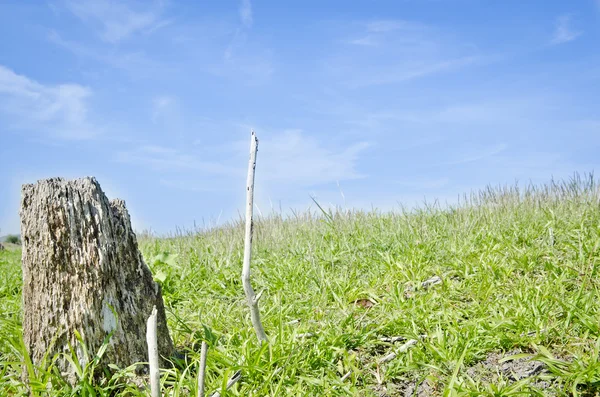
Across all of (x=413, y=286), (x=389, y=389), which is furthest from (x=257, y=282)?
(x=389, y=389)

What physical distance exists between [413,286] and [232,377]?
2.26m

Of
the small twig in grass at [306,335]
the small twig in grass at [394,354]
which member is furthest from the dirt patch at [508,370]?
the small twig in grass at [306,335]

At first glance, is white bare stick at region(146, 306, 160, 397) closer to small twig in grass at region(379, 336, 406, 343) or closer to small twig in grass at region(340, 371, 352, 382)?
small twig in grass at region(340, 371, 352, 382)

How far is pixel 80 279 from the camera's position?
134 inches

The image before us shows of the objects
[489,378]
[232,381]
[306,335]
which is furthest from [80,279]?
[489,378]

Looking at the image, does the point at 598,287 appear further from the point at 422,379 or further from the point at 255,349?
the point at 255,349

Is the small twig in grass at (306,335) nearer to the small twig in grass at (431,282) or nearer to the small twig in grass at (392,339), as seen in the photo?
the small twig in grass at (392,339)

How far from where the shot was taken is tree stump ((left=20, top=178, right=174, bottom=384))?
3391 millimetres

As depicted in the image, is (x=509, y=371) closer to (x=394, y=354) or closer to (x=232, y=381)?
(x=394, y=354)

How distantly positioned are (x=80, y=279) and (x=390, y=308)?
2.44 metres

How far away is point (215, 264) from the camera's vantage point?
6609 millimetres

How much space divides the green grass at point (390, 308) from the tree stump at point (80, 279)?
0.63ft

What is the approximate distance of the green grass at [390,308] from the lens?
11.3ft

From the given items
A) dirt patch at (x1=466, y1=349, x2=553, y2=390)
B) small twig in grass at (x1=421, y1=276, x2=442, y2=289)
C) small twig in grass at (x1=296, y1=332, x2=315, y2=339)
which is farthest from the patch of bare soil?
small twig in grass at (x1=421, y1=276, x2=442, y2=289)
